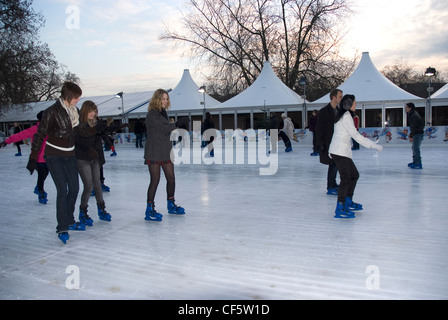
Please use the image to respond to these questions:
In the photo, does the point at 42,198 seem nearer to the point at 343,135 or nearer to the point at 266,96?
the point at 343,135

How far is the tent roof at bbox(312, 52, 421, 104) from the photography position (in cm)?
1620

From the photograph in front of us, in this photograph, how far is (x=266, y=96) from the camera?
1848 cm

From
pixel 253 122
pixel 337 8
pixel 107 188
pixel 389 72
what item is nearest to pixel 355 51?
pixel 337 8

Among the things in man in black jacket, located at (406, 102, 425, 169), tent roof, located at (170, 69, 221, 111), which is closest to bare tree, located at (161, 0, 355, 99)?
Result: tent roof, located at (170, 69, 221, 111)

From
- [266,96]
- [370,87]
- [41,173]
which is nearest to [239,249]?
[41,173]

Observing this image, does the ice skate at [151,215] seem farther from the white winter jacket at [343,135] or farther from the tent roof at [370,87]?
the tent roof at [370,87]

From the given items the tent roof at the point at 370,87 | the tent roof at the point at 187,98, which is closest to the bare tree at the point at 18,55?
the tent roof at the point at 187,98

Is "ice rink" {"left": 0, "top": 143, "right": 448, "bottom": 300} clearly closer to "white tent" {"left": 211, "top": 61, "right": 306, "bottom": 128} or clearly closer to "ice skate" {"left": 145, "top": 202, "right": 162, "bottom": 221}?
"ice skate" {"left": 145, "top": 202, "right": 162, "bottom": 221}

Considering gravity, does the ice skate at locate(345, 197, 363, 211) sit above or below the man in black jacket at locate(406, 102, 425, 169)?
below

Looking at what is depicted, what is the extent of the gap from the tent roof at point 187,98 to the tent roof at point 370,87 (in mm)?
6613

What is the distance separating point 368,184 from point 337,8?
23.0m

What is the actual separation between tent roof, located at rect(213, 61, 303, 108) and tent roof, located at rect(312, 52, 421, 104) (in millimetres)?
1702

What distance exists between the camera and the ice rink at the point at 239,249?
A: 248 centimetres

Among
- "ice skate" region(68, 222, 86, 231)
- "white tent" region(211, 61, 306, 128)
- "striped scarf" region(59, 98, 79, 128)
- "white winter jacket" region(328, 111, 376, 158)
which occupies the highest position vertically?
"white tent" region(211, 61, 306, 128)
